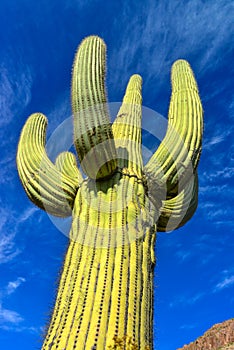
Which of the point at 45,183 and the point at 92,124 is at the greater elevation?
the point at 92,124

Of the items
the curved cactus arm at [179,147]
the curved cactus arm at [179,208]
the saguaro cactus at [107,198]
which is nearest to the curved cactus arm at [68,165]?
the saguaro cactus at [107,198]

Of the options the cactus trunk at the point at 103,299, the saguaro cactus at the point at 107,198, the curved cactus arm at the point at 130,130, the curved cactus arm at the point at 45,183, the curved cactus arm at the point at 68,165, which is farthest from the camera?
the curved cactus arm at the point at 68,165

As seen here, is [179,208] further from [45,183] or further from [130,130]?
[45,183]

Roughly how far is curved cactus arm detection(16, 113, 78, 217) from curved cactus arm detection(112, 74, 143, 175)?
0.72m

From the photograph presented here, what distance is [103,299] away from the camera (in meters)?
3.16

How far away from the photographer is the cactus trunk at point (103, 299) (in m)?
2.98

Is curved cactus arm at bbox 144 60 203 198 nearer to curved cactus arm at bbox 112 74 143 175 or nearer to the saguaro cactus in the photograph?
the saguaro cactus

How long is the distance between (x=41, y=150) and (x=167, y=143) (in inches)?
66.0

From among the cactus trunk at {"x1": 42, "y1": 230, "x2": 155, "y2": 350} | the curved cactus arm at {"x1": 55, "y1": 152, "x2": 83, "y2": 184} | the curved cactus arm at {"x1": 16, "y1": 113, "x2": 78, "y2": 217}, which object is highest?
the curved cactus arm at {"x1": 55, "y1": 152, "x2": 83, "y2": 184}

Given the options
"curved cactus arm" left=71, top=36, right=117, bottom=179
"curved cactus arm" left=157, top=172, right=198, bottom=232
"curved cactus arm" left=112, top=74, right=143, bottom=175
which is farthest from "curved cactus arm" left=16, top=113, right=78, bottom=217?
"curved cactus arm" left=157, top=172, right=198, bottom=232

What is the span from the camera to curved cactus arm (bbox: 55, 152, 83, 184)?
479 cm

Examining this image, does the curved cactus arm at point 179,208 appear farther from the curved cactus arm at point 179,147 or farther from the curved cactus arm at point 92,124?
the curved cactus arm at point 92,124

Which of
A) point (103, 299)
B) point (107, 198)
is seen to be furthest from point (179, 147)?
point (103, 299)

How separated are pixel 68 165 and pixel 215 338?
240 inches
